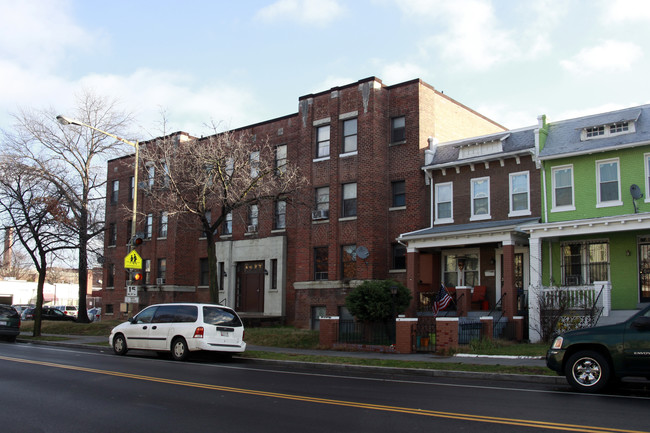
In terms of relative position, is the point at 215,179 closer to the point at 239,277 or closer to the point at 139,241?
the point at 139,241

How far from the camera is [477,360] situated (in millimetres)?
17203

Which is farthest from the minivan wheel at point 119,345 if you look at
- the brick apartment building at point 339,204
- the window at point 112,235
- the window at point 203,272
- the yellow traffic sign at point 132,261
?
the window at point 112,235

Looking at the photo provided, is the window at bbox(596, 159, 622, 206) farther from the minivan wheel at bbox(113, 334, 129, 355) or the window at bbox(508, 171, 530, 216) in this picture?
the minivan wheel at bbox(113, 334, 129, 355)

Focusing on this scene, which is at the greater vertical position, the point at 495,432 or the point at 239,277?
the point at 239,277

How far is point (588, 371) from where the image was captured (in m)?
11.6

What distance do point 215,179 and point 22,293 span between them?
239 feet

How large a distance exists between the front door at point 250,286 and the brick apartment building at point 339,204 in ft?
0.17

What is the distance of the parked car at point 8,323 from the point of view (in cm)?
2722

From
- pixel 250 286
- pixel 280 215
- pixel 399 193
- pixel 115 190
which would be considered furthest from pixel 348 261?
pixel 115 190

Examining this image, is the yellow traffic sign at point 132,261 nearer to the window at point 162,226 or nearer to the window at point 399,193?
the window at point 399,193

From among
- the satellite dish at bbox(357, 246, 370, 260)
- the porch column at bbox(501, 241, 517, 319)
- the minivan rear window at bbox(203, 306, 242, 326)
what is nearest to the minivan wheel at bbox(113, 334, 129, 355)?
the minivan rear window at bbox(203, 306, 242, 326)

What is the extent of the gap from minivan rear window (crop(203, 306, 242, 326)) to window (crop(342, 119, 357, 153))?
1221cm

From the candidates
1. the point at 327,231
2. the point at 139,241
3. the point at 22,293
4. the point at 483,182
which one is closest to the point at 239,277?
the point at 327,231

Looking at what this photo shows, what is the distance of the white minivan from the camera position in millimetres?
18016
